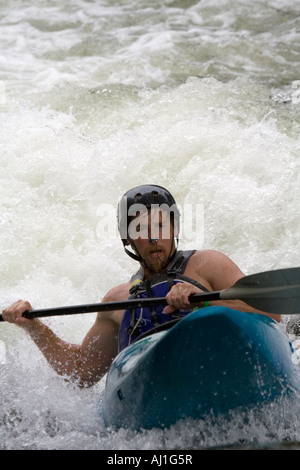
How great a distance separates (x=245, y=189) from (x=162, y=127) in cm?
117

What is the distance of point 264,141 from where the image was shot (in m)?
5.62

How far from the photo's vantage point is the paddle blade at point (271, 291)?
2795 mm

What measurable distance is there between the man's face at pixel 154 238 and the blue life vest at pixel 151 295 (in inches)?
2.1

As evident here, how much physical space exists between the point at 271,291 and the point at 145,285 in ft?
1.98

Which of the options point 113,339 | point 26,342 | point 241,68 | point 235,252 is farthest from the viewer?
point 241,68

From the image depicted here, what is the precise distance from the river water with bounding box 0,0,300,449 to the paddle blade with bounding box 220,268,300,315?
39 centimetres

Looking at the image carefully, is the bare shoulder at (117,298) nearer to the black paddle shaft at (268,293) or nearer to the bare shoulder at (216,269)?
the bare shoulder at (216,269)

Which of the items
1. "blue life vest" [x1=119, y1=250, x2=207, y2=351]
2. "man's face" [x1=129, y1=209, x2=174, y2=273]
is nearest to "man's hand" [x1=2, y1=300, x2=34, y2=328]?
"blue life vest" [x1=119, y1=250, x2=207, y2=351]

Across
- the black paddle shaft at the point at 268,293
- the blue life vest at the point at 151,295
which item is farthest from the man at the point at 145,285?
the black paddle shaft at the point at 268,293

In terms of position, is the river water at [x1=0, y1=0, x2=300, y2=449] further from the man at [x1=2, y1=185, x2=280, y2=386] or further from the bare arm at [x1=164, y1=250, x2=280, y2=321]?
the bare arm at [x1=164, y1=250, x2=280, y2=321]

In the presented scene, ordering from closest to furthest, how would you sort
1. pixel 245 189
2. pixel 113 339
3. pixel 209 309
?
1. pixel 209 309
2. pixel 113 339
3. pixel 245 189

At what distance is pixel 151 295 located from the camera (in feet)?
10.2

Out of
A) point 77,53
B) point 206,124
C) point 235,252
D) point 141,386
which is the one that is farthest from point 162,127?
point 141,386
